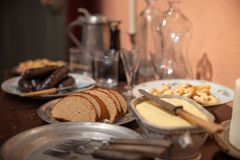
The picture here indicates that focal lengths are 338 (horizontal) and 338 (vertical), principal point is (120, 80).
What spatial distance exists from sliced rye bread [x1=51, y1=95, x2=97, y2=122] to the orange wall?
45 cm

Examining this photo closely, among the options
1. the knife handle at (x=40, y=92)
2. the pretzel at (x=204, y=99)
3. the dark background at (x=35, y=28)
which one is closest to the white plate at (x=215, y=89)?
the pretzel at (x=204, y=99)

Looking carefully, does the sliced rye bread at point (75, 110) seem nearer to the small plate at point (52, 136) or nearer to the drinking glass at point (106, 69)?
the small plate at point (52, 136)

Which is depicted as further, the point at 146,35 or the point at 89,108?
the point at 146,35

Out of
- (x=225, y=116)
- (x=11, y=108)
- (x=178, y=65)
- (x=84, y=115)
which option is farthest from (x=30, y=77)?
(x=225, y=116)

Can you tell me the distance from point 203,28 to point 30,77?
0.58 m

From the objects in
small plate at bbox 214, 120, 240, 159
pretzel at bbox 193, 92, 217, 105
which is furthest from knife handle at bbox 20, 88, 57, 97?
small plate at bbox 214, 120, 240, 159

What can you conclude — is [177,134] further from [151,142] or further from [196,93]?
[196,93]

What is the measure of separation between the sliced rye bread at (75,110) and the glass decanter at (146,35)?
18.2 inches

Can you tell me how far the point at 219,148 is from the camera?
66 centimetres

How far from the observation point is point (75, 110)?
31.4 inches

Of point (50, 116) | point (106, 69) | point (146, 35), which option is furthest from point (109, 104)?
point (146, 35)

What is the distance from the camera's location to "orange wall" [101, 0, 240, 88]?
38.2 inches

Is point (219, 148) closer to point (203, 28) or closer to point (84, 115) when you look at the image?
point (84, 115)

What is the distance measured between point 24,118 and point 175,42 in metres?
0.58
